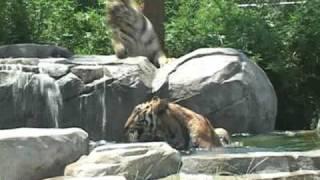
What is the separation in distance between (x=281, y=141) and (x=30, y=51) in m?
4.55

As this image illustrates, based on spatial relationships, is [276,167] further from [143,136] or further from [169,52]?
[169,52]

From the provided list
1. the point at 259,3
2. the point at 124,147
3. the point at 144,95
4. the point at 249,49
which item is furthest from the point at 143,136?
the point at 259,3

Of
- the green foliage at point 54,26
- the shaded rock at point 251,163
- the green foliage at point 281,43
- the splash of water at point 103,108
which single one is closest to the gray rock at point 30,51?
the splash of water at point 103,108

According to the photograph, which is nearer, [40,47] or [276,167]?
[276,167]

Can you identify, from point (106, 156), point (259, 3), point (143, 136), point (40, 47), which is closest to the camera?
point (106, 156)

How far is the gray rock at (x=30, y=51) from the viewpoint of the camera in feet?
37.7

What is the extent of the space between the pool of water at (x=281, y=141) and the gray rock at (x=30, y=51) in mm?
3417

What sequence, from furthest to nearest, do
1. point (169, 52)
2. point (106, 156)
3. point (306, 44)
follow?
point (169, 52), point (306, 44), point (106, 156)

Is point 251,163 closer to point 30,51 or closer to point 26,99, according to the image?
point 26,99

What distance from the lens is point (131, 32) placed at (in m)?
11.9

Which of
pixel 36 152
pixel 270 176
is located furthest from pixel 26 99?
pixel 270 176

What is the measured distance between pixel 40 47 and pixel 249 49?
11.6 ft

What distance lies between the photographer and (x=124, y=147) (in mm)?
5488

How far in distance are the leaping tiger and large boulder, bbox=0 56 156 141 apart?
2.54 metres
